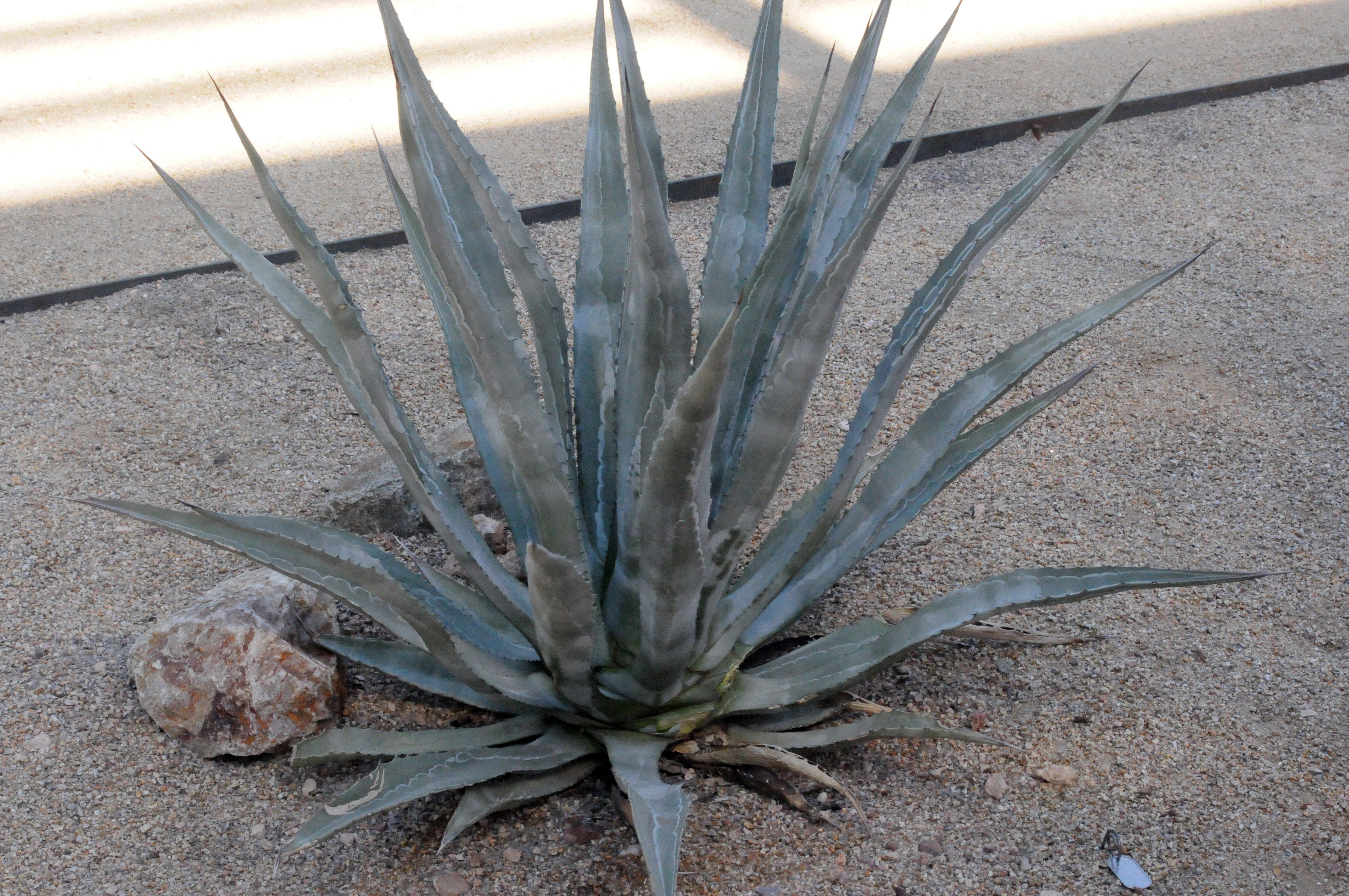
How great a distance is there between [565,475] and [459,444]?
0.91 m

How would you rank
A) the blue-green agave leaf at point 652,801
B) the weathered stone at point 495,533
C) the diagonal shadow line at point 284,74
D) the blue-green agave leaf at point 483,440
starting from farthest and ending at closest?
the diagonal shadow line at point 284,74 < the weathered stone at point 495,533 < the blue-green agave leaf at point 483,440 < the blue-green agave leaf at point 652,801

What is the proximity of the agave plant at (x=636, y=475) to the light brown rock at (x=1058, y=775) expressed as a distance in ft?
0.74

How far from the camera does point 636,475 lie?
1.34 m

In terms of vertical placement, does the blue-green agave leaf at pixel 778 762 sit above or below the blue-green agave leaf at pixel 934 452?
below

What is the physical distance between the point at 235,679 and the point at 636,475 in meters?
0.77

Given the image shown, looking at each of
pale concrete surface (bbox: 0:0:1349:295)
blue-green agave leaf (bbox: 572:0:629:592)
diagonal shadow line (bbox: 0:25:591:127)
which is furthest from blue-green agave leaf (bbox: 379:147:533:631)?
diagonal shadow line (bbox: 0:25:591:127)

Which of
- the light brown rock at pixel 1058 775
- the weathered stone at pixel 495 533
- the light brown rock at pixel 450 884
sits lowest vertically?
the light brown rock at pixel 450 884

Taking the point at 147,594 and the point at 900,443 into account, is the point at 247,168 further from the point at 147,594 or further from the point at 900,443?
the point at 900,443

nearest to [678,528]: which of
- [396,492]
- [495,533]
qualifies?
[495,533]

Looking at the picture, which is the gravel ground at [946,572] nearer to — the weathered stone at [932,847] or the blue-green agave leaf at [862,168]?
the weathered stone at [932,847]

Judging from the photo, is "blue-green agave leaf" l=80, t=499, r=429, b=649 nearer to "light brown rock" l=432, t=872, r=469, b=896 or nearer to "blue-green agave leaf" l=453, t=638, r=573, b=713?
"blue-green agave leaf" l=453, t=638, r=573, b=713

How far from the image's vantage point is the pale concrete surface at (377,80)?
11.8ft

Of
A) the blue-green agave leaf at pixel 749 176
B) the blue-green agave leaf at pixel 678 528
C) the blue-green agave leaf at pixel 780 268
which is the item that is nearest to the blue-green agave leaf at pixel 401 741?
the blue-green agave leaf at pixel 678 528

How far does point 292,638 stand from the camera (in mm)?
1780
